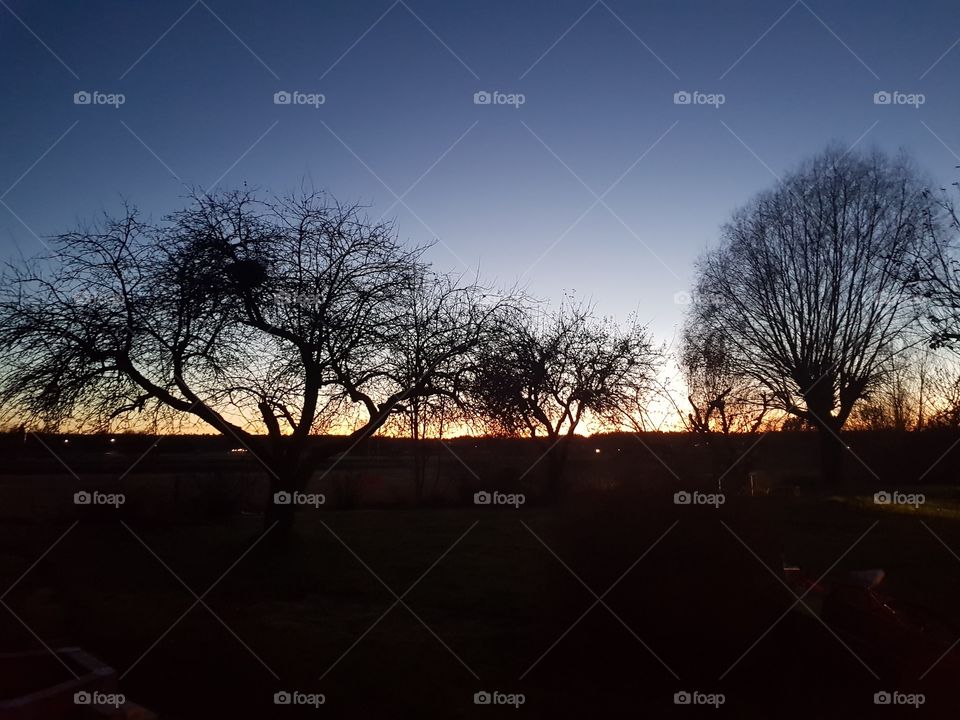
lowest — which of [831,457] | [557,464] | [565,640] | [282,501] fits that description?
[565,640]

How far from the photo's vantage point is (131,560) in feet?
44.7

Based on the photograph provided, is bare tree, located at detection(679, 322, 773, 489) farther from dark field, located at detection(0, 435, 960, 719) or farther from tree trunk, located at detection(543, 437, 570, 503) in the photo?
dark field, located at detection(0, 435, 960, 719)

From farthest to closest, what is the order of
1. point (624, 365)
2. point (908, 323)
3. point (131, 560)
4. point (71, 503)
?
point (908, 323)
point (624, 365)
point (71, 503)
point (131, 560)

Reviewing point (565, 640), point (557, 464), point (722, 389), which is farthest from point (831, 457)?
point (565, 640)

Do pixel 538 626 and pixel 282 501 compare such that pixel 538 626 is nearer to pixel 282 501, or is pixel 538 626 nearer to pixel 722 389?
pixel 282 501

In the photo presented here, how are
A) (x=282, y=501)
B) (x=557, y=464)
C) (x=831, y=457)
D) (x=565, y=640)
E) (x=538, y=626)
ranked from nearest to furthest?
(x=565, y=640)
(x=538, y=626)
(x=282, y=501)
(x=557, y=464)
(x=831, y=457)

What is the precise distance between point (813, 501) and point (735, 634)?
19.2 meters

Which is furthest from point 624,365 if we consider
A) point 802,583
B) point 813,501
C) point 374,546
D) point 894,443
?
point 802,583

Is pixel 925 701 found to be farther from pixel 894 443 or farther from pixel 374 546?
→ pixel 894 443

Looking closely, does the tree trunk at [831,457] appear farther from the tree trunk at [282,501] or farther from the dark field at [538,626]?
the tree trunk at [282,501]

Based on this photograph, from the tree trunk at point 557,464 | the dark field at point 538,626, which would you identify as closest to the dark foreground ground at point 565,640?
the dark field at point 538,626

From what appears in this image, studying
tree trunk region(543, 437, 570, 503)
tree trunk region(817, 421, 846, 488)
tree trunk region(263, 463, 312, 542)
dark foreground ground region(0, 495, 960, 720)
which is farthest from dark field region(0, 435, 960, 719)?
tree trunk region(817, 421, 846, 488)

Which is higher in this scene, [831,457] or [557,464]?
[831,457]

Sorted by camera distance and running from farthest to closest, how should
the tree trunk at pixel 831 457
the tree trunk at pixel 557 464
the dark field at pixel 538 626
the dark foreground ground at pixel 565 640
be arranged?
1. the tree trunk at pixel 831 457
2. the tree trunk at pixel 557 464
3. the dark field at pixel 538 626
4. the dark foreground ground at pixel 565 640
